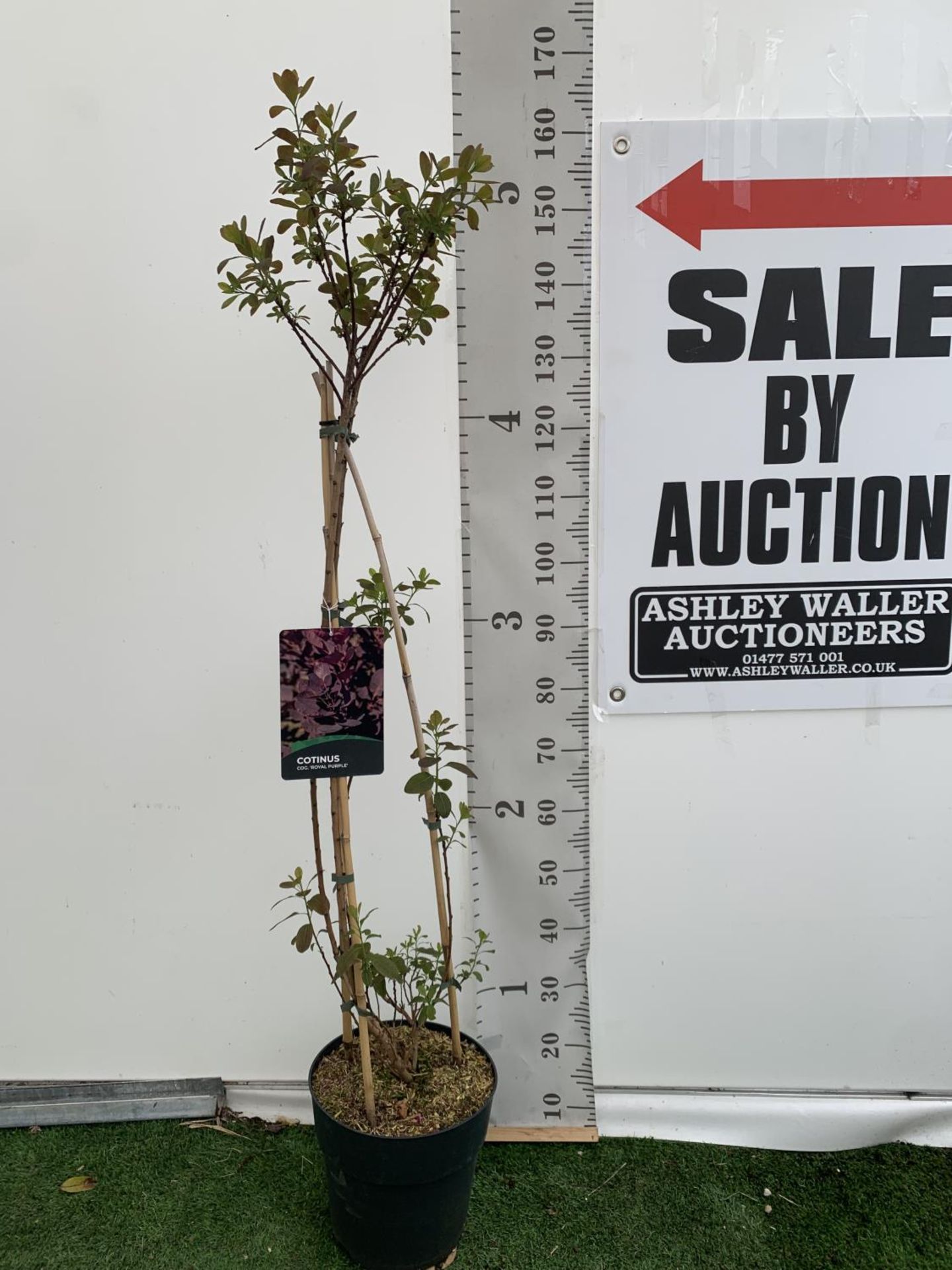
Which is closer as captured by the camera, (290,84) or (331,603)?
(290,84)

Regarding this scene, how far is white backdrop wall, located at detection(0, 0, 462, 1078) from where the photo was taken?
142 centimetres

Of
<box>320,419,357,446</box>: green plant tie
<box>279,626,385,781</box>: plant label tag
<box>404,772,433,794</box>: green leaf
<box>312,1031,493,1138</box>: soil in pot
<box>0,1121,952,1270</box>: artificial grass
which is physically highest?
<box>320,419,357,446</box>: green plant tie

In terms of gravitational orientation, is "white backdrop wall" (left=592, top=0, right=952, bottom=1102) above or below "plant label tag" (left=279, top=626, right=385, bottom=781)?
below

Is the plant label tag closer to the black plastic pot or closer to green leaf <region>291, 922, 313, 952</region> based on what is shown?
green leaf <region>291, 922, 313, 952</region>

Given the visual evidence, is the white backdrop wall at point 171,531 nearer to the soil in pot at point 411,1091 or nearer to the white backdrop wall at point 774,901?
the soil in pot at point 411,1091

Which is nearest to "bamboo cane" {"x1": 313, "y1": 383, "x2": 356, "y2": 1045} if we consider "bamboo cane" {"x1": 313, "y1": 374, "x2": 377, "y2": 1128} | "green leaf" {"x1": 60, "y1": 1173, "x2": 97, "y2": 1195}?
"bamboo cane" {"x1": 313, "y1": 374, "x2": 377, "y2": 1128}

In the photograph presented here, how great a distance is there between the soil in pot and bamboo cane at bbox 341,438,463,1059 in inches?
Answer: 1.4

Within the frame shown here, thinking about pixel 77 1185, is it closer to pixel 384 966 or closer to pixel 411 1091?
pixel 411 1091

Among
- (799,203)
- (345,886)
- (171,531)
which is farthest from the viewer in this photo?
(171,531)

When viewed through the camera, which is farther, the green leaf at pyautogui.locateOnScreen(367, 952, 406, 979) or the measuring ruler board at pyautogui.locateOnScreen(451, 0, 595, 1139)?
the measuring ruler board at pyautogui.locateOnScreen(451, 0, 595, 1139)

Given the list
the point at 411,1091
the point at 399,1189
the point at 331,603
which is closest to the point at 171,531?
the point at 331,603

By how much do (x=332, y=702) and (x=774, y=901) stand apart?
36.5 inches

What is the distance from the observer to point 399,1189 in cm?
→ 128

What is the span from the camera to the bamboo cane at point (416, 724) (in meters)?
1.20
